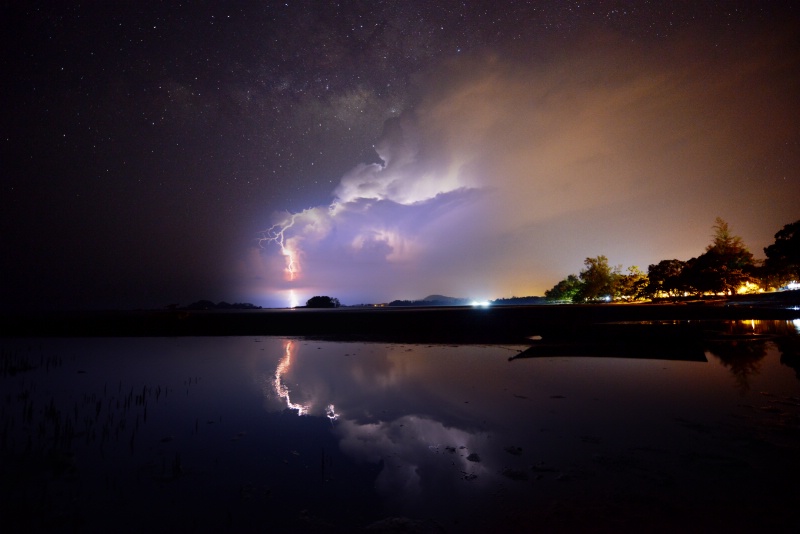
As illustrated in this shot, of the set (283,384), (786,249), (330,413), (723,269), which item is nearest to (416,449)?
(330,413)

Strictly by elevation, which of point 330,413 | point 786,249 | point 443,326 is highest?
point 786,249

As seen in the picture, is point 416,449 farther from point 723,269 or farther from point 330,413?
point 723,269

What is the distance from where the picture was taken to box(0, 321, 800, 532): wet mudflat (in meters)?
4.91

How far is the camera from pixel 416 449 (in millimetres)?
7297

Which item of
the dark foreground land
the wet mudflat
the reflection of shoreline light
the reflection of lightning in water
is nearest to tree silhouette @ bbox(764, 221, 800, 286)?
the dark foreground land

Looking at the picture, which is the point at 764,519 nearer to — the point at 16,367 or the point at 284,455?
the point at 284,455

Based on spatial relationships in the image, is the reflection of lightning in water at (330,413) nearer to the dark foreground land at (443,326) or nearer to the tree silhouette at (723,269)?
the dark foreground land at (443,326)

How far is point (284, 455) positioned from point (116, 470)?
2.90m

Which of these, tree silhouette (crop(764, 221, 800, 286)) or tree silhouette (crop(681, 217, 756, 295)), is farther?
tree silhouette (crop(681, 217, 756, 295))

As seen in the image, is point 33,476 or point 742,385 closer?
point 33,476

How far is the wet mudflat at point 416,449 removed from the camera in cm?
491

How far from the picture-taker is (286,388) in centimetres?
1298

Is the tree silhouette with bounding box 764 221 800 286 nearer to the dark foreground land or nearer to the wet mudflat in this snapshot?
the dark foreground land

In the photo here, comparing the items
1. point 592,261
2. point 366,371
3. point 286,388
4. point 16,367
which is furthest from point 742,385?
point 592,261
